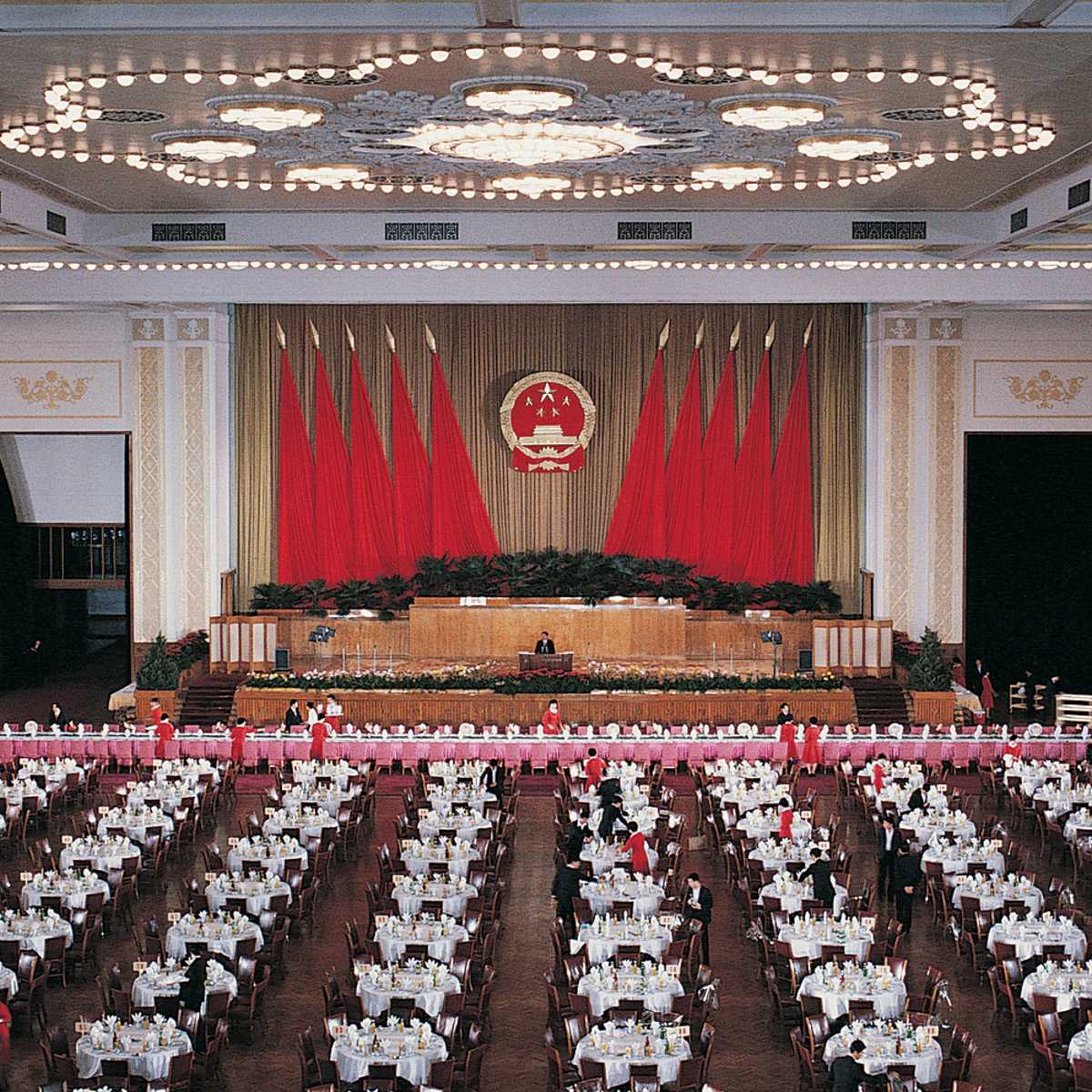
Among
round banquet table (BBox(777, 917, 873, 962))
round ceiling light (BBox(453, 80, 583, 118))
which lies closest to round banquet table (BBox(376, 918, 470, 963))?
round banquet table (BBox(777, 917, 873, 962))

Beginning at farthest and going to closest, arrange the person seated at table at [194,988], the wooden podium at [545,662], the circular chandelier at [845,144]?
the wooden podium at [545,662]
the circular chandelier at [845,144]
the person seated at table at [194,988]

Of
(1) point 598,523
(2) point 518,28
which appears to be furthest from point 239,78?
(1) point 598,523

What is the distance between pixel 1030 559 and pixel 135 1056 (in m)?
22.6

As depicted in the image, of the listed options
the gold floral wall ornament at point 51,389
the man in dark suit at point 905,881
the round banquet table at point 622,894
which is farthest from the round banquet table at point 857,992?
the gold floral wall ornament at point 51,389

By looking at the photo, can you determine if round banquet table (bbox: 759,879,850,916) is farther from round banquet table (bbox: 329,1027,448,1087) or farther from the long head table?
the long head table

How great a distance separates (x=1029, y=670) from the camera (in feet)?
98.7

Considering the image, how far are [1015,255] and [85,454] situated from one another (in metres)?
17.2

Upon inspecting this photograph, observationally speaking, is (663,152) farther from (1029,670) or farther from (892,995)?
(1029,670)

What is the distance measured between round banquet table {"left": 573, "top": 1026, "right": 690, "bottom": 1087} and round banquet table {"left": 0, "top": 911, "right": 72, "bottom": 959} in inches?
190

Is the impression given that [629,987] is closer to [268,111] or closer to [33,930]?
[33,930]

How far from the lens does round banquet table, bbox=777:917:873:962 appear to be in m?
13.0

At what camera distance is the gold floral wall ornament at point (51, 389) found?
28500mm

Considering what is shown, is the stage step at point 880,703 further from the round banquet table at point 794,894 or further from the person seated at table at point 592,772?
the round banquet table at point 794,894

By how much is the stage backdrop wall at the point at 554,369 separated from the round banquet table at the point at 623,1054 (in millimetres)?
20271
